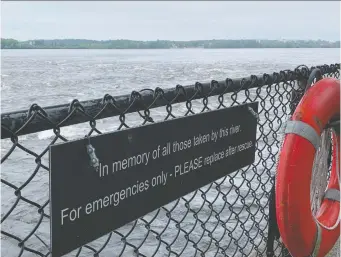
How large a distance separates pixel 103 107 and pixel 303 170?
50.2 inches

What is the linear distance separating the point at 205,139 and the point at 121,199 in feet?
2.01

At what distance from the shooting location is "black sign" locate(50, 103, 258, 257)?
1448 mm

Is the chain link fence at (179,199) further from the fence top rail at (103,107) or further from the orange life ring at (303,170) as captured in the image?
the orange life ring at (303,170)

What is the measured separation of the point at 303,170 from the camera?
2.43m

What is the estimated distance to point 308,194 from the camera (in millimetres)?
2506

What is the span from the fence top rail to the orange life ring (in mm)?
360

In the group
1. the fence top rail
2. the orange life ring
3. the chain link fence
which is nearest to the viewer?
the fence top rail

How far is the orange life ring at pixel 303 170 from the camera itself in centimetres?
243

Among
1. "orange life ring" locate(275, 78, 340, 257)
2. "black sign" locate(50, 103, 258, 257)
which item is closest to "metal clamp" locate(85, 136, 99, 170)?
"black sign" locate(50, 103, 258, 257)

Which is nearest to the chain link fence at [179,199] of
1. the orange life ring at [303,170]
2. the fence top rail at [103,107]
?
the fence top rail at [103,107]

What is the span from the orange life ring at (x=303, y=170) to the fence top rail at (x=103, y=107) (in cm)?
36

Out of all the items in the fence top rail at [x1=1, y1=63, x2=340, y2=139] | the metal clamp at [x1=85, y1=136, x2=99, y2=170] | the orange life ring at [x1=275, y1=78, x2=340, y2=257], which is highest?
the fence top rail at [x1=1, y1=63, x2=340, y2=139]

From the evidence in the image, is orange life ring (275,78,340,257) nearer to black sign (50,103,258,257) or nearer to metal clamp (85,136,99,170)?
black sign (50,103,258,257)

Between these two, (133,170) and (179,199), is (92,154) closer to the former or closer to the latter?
(133,170)
